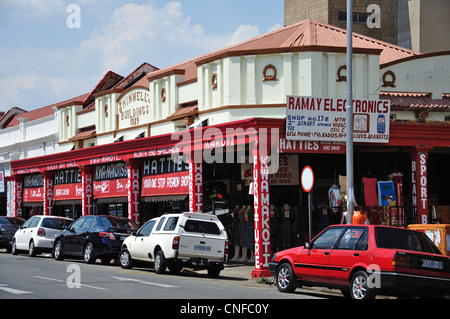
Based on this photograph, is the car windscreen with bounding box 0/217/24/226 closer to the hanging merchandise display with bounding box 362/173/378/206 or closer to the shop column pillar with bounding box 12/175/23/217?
the shop column pillar with bounding box 12/175/23/217

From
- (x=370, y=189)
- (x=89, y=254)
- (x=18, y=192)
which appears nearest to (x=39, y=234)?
(x=89, y=254)

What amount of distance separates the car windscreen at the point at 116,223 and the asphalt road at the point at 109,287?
10.5ft

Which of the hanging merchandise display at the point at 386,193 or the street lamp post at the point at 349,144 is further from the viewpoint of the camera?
the hanging merchandise display at the point at 386,193

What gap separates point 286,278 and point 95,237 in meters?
8.99

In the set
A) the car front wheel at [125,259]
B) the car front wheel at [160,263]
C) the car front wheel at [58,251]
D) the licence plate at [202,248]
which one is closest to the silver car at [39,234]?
the car front wheel at [58,251]

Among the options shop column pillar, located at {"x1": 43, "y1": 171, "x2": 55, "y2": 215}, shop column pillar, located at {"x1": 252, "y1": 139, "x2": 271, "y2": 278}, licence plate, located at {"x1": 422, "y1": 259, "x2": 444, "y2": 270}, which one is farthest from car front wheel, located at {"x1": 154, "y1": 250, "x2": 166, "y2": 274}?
shop column pillar, located at {"x1": 43, "y1": 171, "x2": 55, "y2": 215}

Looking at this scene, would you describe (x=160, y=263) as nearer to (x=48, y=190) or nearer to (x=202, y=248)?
(x=202, y=248)

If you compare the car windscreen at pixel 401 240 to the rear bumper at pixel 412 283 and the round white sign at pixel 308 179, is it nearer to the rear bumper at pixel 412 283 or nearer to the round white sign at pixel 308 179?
the rear bumper at pixel 412 283

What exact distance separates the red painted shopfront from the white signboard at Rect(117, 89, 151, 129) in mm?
2010

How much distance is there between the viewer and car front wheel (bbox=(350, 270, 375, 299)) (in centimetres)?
1392

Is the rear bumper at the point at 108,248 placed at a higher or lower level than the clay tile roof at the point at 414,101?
lower

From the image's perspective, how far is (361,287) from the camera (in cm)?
1418

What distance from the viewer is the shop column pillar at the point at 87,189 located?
110 ft
